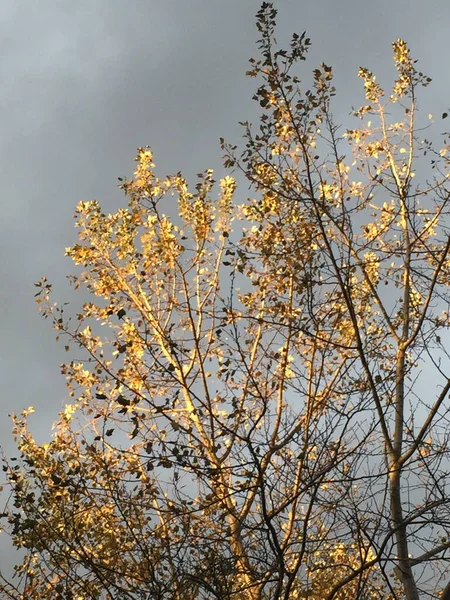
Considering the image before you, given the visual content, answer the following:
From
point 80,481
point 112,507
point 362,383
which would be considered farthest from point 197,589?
point 112,507

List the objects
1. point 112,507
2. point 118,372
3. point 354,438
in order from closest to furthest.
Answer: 1. point 354,438
2. point 112,507
3. point 118,372

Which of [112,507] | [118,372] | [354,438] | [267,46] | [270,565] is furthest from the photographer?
[118,372]

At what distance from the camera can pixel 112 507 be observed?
8.45m

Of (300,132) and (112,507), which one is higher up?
(300,132)

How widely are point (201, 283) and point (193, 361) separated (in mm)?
1571

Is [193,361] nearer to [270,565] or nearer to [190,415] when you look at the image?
[190,415]

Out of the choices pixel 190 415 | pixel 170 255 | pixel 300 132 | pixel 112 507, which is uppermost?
pixel 170 255

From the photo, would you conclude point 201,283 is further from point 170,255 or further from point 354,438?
point 354,438

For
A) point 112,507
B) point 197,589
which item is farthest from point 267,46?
point 112,507

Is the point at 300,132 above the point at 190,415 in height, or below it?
above

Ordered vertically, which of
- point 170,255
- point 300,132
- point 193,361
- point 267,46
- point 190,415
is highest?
point 170,255

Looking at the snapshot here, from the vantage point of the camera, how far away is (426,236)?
28.0 feet

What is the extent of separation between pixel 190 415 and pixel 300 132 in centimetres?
468

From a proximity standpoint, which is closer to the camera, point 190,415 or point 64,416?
point 190,415
